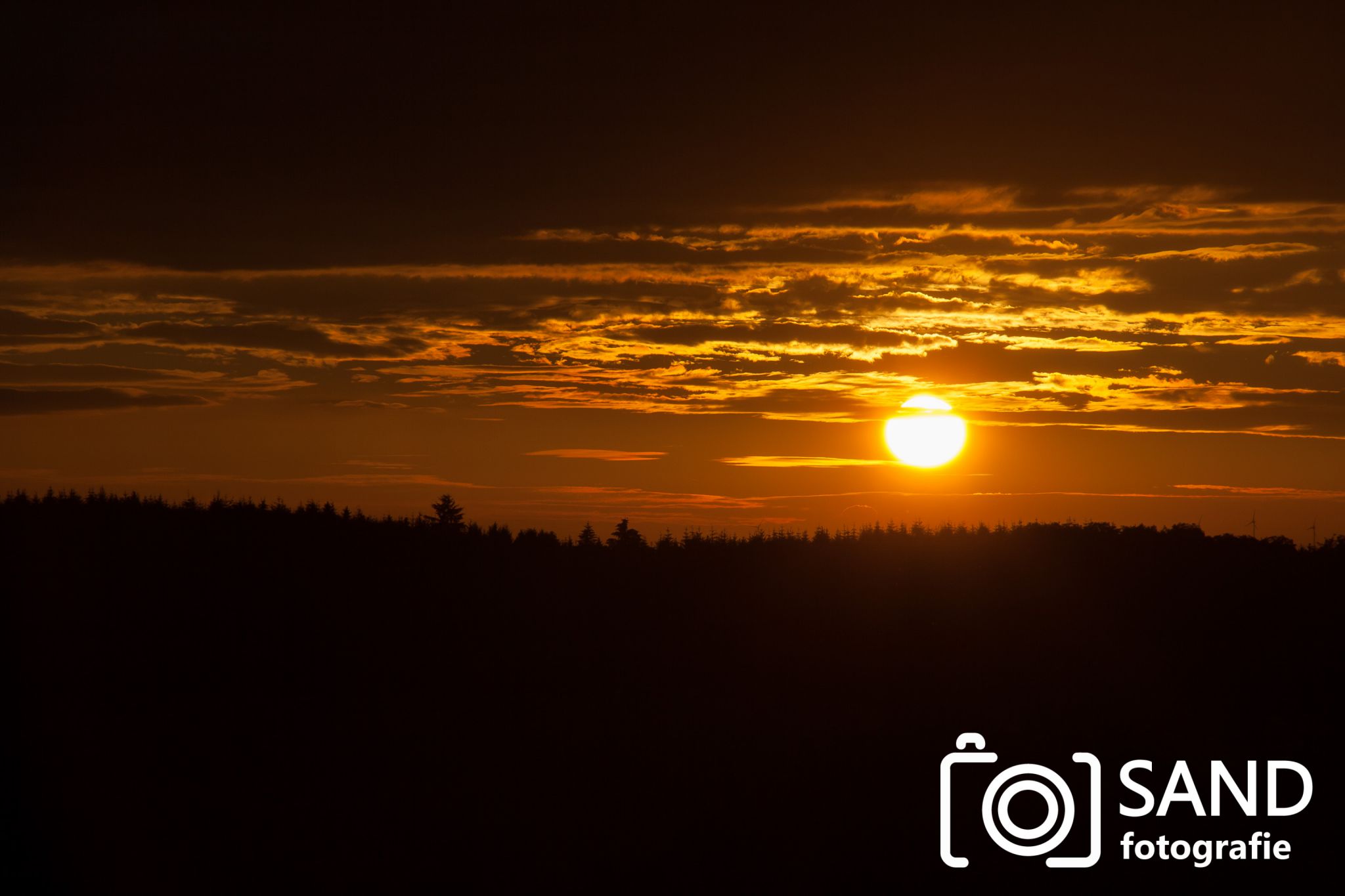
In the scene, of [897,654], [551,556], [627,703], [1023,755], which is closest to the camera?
[1023,755]

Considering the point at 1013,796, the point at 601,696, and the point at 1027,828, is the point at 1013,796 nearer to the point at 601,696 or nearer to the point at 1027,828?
the point at 1027,828

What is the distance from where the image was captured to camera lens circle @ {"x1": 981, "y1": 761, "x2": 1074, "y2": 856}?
549 inches

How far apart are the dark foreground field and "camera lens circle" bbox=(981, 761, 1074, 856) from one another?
21 cm

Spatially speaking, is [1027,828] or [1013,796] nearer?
[1027,828]

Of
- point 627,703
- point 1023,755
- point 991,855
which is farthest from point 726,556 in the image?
point 991,855

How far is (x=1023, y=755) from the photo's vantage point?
16266 millimetres

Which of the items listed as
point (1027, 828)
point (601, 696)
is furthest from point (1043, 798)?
point (601, 696)

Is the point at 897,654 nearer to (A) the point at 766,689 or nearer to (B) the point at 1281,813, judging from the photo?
(A) the point at 766,689

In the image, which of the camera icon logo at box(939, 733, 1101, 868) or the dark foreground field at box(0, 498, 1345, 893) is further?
the camera icon logo at box(939, 733, 1101, 868)

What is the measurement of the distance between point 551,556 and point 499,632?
496 cm

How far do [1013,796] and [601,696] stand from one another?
6058 millimetres

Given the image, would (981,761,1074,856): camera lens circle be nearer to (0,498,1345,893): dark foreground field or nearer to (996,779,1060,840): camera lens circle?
(996,779,1060,840): camera lens circle

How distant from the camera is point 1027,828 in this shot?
14.4 meters

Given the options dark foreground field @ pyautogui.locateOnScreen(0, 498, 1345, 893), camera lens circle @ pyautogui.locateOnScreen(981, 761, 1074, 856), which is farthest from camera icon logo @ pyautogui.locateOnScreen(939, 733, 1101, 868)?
dark foreground field @ pyautogui.locateOnScreen(0, 498, 1345, 893)
